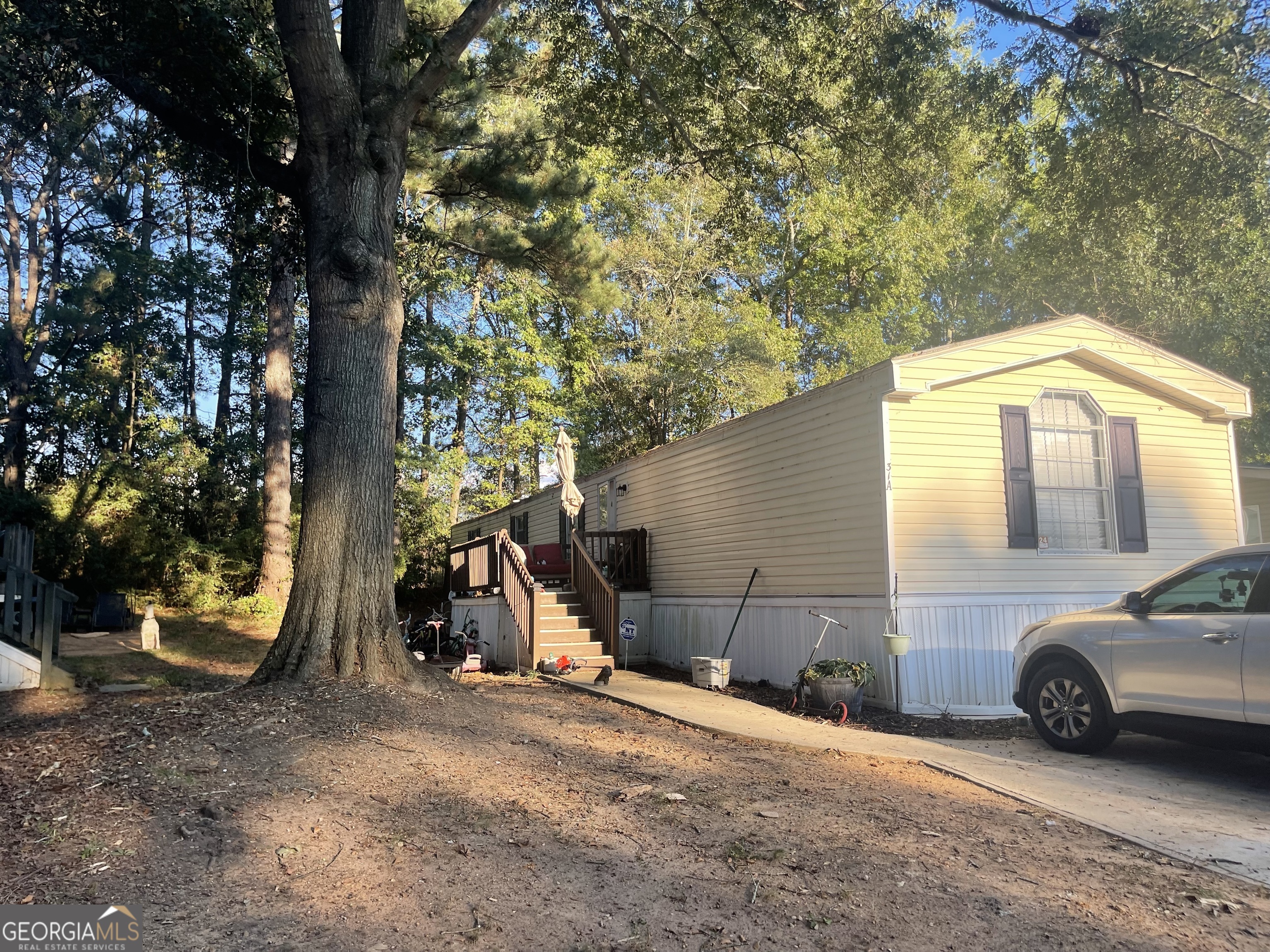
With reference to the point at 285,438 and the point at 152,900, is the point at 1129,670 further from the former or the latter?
the point at 285,438

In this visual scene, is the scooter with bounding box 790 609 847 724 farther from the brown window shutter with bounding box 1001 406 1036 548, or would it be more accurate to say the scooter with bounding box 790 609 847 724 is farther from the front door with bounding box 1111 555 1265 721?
the front door with bounding box 1111 555 1265 721

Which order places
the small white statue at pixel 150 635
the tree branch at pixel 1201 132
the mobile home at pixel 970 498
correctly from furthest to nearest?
the small white statue at pixel 150 635 → the mobile home at pixel 970 498 → the tree branch at pixel 1201 132

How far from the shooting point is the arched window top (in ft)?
30.7

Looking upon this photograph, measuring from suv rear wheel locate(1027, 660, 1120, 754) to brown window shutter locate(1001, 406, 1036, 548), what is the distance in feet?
8.05

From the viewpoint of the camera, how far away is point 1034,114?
998 centimetres

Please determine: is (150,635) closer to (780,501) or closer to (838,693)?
(780,501)

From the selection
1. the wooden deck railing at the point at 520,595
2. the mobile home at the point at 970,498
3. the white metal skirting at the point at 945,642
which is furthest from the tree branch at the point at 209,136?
the white metal skirting at the point at 945,642

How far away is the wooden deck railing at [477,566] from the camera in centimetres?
1295

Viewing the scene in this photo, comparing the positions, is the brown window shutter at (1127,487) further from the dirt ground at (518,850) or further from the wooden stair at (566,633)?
the wooden stair at (566,633)

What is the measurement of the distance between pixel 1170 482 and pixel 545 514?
11668mm

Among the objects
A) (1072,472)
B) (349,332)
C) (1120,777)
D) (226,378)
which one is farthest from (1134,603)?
(226,378)

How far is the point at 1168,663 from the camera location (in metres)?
5.82

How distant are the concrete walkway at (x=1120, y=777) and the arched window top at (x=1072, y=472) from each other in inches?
103

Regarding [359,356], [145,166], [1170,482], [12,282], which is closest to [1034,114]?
[1170,482]
